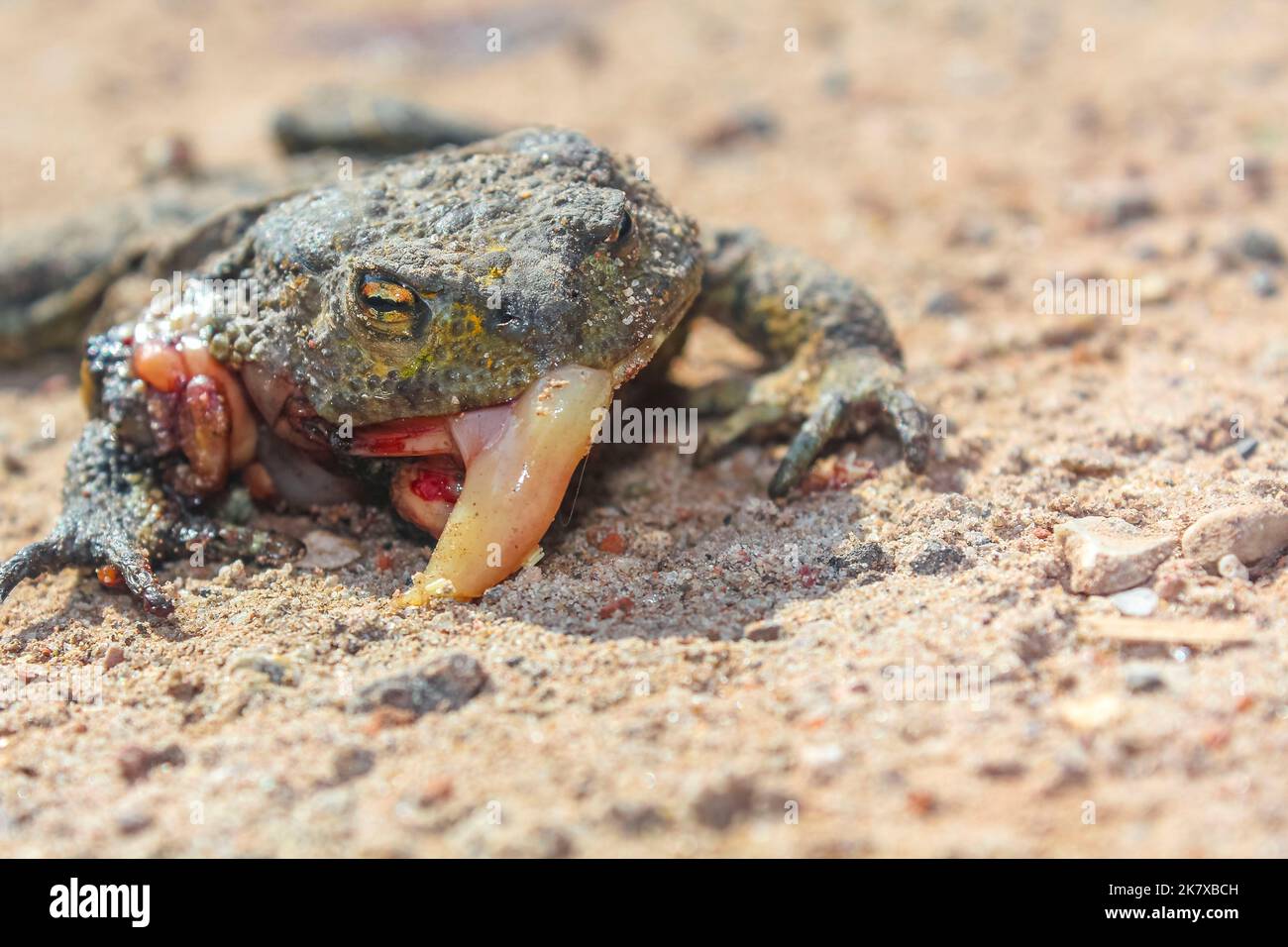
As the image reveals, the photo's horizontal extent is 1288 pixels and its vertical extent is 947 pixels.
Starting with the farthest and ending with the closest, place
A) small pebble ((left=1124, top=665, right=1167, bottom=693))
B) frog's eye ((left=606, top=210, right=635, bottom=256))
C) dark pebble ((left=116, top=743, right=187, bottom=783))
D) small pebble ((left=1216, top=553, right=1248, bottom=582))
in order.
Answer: frog's eye ((left=606, top=210, right=635, bottom=256)), small pebble ((left=1216, top=553, right=1248, bottom=582)), dark pebble ((left=116, top=743, right=187, bottom=783)), small pebble ((left=1124, top=665, right=1167, bottom=693))

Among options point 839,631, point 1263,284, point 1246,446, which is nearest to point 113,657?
point 839,631

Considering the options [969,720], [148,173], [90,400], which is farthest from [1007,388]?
[148,173]

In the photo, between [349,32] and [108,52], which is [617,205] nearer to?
[349,32]

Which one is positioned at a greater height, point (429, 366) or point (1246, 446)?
point (429, 366)

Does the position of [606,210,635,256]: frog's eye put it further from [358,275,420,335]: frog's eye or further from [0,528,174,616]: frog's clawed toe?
[0,528,174,616]: frog's clawed toe

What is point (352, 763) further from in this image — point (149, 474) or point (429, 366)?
point (149, 474)

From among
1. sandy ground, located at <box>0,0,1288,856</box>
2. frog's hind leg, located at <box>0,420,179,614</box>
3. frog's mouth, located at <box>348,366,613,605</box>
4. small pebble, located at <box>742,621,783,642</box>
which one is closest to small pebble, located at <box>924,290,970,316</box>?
sandy ground, located at <box>0,0,1288,856</box>

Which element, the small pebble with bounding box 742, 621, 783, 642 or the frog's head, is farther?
the frog's head
